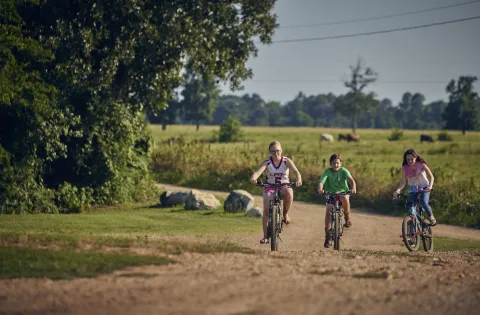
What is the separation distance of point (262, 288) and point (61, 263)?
3545 millimetres

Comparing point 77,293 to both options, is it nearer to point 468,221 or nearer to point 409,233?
point 409,233

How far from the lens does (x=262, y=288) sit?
8984mm

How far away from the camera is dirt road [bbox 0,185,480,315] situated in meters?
8.20

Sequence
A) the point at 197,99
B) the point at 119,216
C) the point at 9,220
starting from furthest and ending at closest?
the point at 197,99 < the point at 119,216 < the point at 9,220

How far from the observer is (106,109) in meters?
24.8

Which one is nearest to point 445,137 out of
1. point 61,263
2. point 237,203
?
point 237,203

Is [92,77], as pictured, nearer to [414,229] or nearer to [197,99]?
[414,229]

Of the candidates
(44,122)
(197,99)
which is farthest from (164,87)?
(197,99)

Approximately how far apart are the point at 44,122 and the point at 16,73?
2.26 meters

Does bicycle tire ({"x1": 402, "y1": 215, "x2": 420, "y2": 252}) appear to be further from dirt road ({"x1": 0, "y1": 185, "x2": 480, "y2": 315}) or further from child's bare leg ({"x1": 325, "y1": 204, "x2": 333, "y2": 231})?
dirt road ({"x1": 0, "y1": 185, "x2": 480, "y2": 315})

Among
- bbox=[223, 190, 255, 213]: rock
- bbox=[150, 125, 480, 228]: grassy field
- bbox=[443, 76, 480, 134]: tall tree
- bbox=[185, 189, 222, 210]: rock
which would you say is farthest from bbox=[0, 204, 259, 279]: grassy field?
bbox=[443, 76, 480, 134]: tall tree

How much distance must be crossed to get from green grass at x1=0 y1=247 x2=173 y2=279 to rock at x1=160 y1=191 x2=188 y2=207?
14736mm

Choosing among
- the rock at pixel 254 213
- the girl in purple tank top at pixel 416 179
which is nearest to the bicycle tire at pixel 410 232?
the girl in purple tank top at pixel 416 179

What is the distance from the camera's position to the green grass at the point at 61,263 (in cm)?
1032
